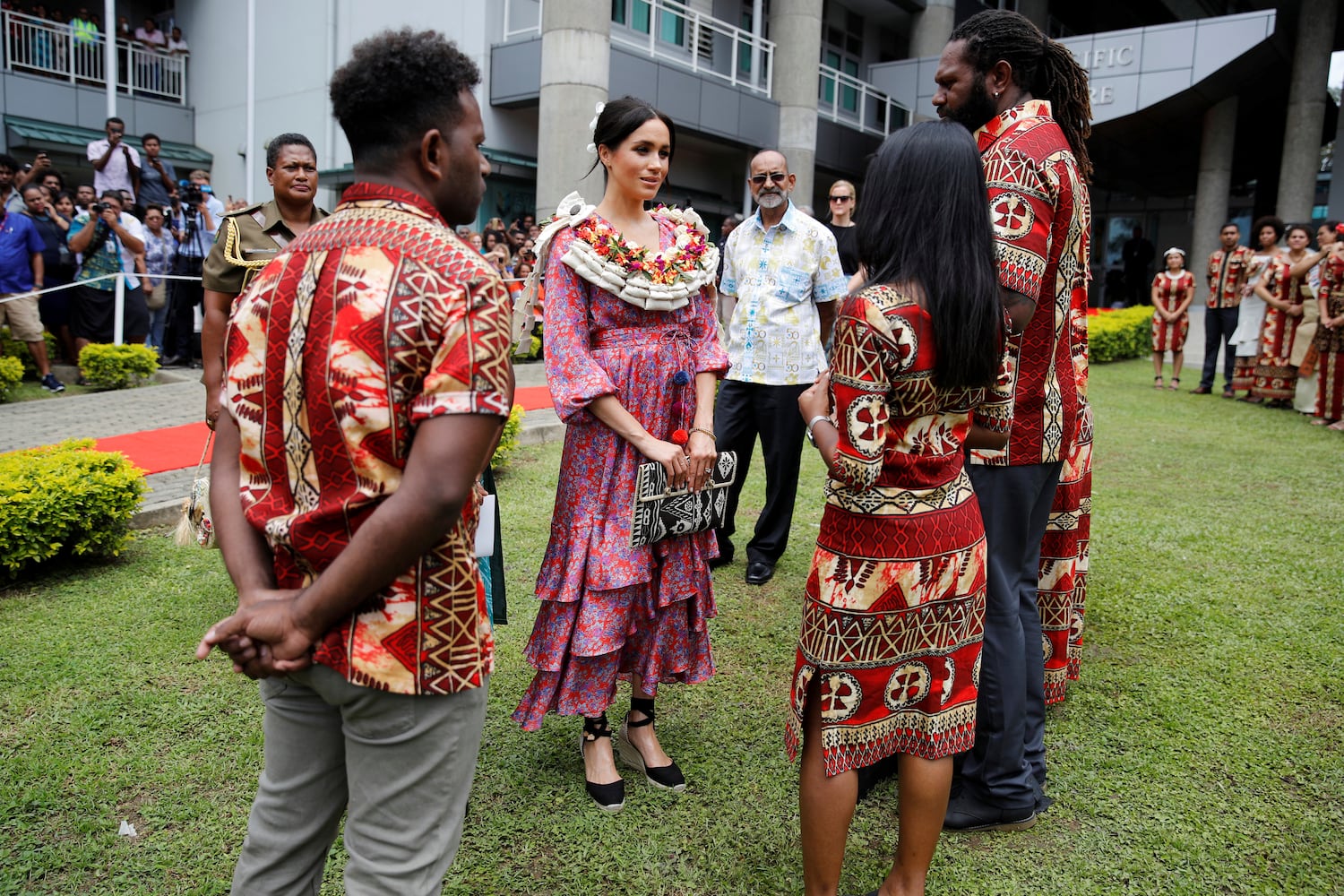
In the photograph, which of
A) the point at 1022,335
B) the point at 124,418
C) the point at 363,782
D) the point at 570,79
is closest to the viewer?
the point at 363,782

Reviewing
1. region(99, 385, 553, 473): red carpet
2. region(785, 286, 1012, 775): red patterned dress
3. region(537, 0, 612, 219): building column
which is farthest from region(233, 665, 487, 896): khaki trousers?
region(537, 0, 612, 219): building column

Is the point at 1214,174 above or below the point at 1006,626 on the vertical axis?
above

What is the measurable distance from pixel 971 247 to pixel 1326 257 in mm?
10256

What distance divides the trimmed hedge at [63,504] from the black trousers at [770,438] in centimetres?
305

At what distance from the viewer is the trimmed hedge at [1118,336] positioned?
1648 cm

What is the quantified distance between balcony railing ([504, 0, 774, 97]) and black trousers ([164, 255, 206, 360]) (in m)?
7.53

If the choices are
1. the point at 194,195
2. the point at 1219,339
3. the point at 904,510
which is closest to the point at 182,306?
the point at 194,195

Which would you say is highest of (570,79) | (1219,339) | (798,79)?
(798,79)

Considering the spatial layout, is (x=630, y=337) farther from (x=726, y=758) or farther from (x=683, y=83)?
(x=683, y=83)

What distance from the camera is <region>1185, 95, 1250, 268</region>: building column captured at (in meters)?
23.7

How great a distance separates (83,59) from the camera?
1884 centimetres

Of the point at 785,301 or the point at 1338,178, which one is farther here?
the point at 1338,178

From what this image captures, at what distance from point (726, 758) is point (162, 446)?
17.5ft

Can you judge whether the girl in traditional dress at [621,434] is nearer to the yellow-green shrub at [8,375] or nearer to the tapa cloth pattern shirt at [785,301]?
the tapa cloth pattern shirt at [785,301]
